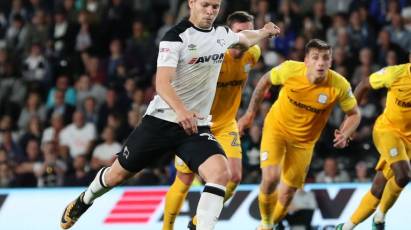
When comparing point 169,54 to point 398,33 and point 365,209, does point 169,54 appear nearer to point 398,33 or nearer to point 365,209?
point 365,209

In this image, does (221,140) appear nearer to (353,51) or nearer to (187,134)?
(187,134)

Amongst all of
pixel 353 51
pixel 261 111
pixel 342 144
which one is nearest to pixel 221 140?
pixel 342 144

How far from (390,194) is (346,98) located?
3.75ft

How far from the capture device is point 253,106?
11156 millimetres

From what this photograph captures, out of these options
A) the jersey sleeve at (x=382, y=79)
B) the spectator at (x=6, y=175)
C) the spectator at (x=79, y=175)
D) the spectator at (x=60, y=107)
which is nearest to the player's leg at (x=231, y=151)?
the jersey sleeve at (x=382, y=79)

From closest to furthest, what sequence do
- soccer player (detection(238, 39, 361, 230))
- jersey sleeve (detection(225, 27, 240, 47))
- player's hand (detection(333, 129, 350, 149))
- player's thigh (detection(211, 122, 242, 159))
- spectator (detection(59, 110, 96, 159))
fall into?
jersey sleeve (detection(225, 27, 240, 47)) → player's hand (detection(333, 129, 350, 149)) → player's thigh (detection(211, 122, 242, 159)) → soccer player (detection(238, 39, 361, 230)) → spectator (detection(59, 110, 96, 159))

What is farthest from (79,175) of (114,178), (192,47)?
(192,47)

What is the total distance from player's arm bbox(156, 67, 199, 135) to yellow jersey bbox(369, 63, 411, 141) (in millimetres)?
3149

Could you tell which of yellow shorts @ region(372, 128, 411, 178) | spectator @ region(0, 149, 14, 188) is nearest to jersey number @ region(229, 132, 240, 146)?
yellow shorts @ region(372, 128, 411, 178)

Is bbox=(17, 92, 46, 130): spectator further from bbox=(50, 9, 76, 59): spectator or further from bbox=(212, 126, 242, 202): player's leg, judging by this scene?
bbox=(212, 126, 242, 202): player's leg

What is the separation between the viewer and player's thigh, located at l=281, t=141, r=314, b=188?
11500 millimetres

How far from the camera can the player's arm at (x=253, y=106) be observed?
36.2ft

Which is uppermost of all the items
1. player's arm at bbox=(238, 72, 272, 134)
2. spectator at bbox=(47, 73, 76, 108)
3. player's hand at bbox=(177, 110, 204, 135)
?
player's hand at bbox=(177, 110, 204, 135)

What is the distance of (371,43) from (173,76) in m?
8.24
